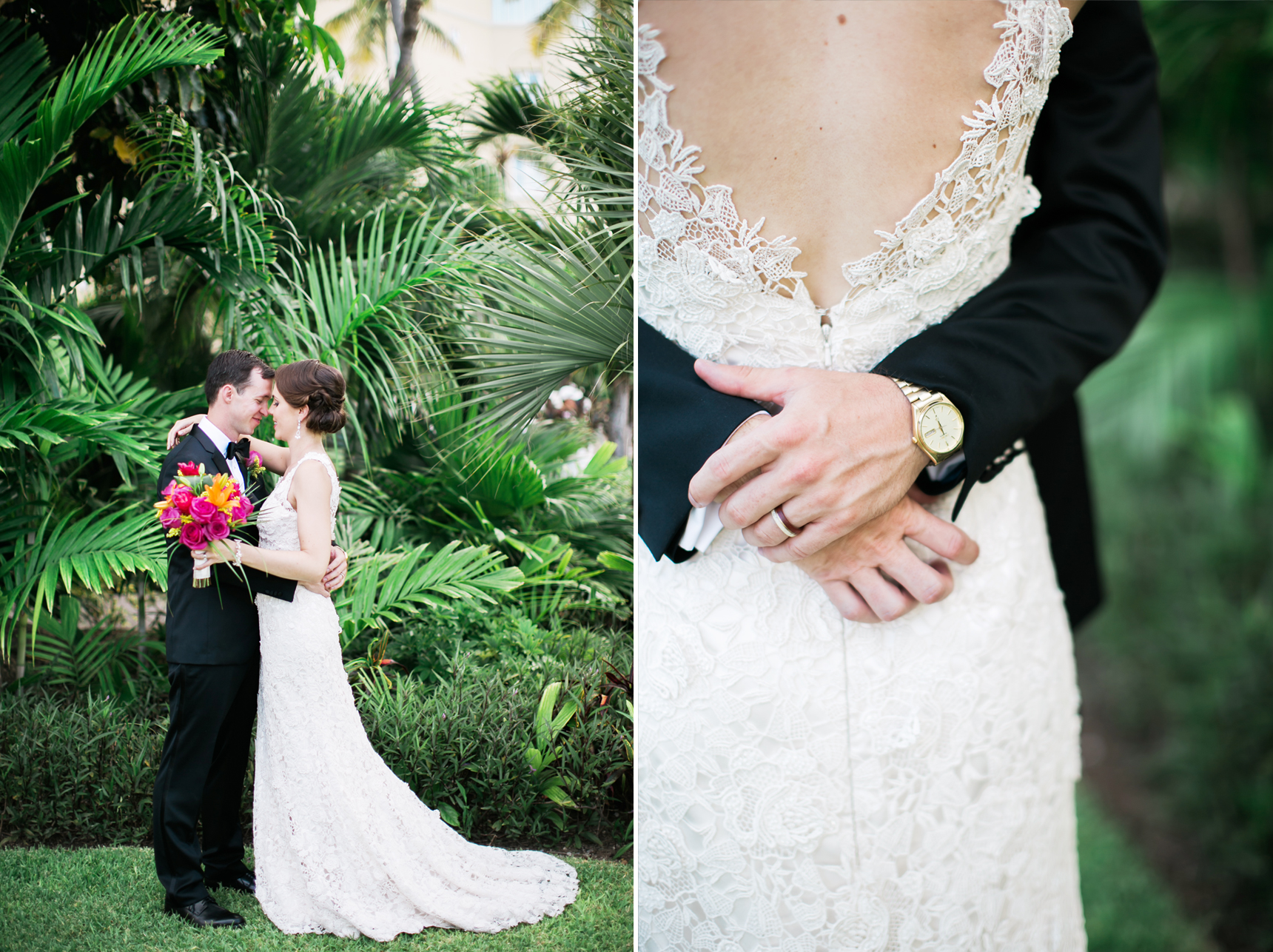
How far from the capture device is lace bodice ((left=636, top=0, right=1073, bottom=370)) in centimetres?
98

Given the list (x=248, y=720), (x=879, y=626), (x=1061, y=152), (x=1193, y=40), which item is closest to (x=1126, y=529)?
(x=1193, y=40)

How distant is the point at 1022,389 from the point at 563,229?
27.6 inches

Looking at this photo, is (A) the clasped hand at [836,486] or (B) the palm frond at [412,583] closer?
(A) the clasped hand at [836,486]

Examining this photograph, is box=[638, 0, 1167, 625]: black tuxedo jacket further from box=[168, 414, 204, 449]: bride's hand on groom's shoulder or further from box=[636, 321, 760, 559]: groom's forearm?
box=[168, 414, 204, 449]: bride's hand on groom's shoulder

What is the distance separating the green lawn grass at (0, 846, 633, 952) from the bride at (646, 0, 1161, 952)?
0.60 ft

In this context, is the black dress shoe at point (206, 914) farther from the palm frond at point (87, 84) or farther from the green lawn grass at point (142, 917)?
the palm frond at point (87, 84)

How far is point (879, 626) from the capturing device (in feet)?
3.34

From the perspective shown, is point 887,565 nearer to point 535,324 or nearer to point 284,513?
point 535,324

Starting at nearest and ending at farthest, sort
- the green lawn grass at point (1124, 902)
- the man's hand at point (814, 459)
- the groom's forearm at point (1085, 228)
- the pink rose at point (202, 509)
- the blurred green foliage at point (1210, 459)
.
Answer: the man's hand at point (814, 459), the groom's forearm at point (1085, 228), the pink rose at point (202, 509), the blurred green foliage at point (1210, 459), the green lawn grass at point (1124, 902)

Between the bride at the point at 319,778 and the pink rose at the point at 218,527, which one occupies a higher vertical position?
the pink rose at the point at 218,527

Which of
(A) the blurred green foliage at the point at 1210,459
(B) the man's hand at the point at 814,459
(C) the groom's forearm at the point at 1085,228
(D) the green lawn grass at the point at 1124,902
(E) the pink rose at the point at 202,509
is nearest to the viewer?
(B) the man's hand at the point at 814,459

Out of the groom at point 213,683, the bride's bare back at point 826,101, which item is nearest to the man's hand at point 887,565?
the bride's bare back at point 826,101

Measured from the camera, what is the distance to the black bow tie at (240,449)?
123 cm

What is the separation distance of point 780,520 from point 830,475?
8 cm
